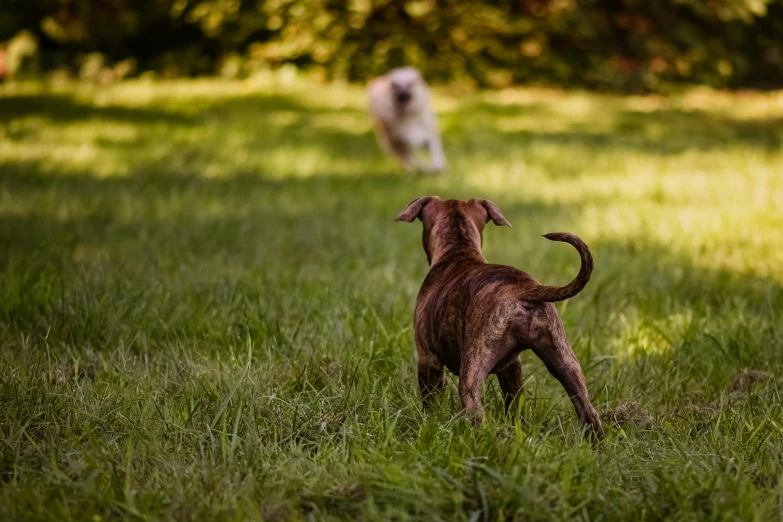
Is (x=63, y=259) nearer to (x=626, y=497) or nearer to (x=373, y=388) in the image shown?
(x=373, y=388)

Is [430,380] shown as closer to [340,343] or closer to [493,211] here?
[493,211]

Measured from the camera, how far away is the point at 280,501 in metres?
1.96

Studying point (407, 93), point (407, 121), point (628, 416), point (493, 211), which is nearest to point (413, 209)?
point (493, 211)

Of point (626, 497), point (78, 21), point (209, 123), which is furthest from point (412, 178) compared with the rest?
point (78, 21)

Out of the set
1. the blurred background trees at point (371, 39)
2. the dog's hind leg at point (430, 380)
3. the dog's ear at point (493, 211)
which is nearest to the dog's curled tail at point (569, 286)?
the dog's hind leg at point (430, 380)

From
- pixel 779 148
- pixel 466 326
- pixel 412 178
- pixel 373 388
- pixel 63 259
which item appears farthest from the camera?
pixel 779 148

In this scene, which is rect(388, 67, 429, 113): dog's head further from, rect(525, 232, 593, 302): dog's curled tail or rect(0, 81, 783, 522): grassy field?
rect(525, 232, 593, 302): dog's curled tail

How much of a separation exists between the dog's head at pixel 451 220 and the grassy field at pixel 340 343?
453 millimetres

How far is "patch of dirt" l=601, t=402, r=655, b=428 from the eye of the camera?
256 cm

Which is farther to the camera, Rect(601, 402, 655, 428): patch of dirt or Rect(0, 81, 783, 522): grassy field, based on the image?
Rect(601, 402, 655, 428): patch of dirt

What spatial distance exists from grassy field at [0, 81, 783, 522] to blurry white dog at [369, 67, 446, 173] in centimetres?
55

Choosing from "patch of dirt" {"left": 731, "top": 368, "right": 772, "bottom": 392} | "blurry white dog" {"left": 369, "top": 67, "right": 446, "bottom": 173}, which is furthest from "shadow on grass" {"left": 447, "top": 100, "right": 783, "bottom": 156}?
"patch of dirt" {"left": 731, "top": 368, "right": 772, "bottom": 392}

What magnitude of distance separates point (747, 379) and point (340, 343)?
1.43m

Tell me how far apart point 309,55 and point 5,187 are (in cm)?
947
